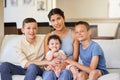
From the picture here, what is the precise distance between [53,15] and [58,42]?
0.27 meters

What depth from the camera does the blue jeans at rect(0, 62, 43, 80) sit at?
2463mm

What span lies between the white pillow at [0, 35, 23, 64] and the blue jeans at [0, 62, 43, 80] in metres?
0.42

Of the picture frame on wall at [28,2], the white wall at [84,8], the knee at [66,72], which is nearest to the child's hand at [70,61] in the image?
the knee at [66,72]

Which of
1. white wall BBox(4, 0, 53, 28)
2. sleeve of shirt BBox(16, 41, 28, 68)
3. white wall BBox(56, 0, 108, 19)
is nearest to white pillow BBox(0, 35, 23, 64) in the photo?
sleeve of shirt BBox(16, 41, 28, 68)

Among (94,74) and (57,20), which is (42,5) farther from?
(94,74)

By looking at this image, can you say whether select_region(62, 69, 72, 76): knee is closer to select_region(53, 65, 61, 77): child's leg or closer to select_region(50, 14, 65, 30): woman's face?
select_region(53, 65, 61, 77): child's leg

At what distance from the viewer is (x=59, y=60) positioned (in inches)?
101

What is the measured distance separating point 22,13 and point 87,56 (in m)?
4.32

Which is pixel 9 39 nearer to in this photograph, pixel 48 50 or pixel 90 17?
pixel 48 50

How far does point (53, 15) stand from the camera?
2.69 metres

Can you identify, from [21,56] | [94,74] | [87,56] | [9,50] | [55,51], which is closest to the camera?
[94,74]

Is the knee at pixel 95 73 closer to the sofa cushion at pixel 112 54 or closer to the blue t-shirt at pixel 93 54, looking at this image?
the blue t-shirt at pixel 93 54

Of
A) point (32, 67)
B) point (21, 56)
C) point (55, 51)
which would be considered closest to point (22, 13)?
point (21, 56)

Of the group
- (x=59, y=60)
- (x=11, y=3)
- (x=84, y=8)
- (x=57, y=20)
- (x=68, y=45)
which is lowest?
(x=59, y=60)
